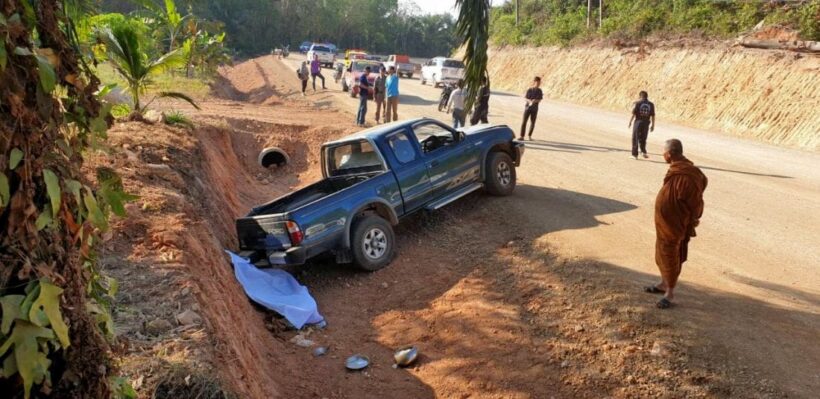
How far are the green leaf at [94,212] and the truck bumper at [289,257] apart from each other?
521cm

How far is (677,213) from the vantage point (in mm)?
6117

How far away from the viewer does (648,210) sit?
31.9ft

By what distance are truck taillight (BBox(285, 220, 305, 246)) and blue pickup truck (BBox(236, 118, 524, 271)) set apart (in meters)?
0.01

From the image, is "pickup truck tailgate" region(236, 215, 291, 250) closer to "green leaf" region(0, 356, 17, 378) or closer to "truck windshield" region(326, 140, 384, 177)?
"truck windshield" region(326, 140, 384, 177)

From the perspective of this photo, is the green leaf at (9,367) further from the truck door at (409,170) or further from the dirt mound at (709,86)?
the dirt mound at (709,86)

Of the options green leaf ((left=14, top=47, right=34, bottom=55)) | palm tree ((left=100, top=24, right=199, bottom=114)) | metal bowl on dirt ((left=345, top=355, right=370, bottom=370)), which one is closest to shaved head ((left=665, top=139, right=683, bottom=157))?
metal bowl on dirt ((left=345, top=355, right=370, bottom=370))

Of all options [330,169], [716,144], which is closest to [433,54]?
[716,144]

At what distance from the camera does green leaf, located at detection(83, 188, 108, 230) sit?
2.84m

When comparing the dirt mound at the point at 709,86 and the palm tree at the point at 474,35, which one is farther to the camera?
the dirt mound at the point at 709,86

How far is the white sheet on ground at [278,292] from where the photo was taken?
781cm

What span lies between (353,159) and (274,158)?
21.2 ft

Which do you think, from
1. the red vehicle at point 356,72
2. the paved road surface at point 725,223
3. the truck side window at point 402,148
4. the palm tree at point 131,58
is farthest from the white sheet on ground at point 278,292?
the red vehicle at point 356,72

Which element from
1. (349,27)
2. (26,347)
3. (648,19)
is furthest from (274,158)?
(349,27)

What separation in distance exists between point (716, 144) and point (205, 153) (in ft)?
43.2
